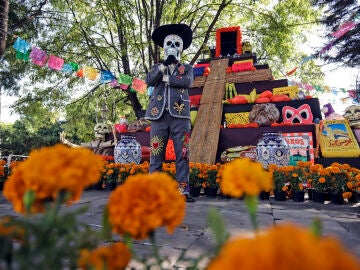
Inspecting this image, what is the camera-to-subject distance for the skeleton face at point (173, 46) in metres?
3.49

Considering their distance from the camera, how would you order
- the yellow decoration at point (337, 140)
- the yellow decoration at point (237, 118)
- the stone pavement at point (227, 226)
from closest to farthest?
the stone pavement at point (227, 226) < the yellow decoration at point (337, 140) < the yellow decoration at point (237, 118)

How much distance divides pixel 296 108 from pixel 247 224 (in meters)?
4.67

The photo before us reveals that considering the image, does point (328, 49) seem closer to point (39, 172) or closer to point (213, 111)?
point (213, 111)

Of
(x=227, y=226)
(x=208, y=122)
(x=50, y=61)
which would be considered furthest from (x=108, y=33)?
(x=227, y=226)

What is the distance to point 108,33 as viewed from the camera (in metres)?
11.5

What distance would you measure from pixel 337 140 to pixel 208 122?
2.44m

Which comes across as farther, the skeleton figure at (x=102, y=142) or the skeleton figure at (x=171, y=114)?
the skeleton figure at (x=102, y=142)

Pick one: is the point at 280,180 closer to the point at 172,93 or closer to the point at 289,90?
the point at 172,93

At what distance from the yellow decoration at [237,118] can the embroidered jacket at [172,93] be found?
320 cm

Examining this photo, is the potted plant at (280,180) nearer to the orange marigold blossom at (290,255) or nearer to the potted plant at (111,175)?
the potted plant at (111,175)

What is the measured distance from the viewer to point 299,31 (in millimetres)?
11453

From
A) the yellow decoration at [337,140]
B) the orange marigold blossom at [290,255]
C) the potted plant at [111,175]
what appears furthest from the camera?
the yellow decoration at [337,140]

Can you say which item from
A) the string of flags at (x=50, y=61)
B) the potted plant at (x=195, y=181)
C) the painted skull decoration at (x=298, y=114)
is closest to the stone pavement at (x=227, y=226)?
the potted plant at (x=195, y=181)

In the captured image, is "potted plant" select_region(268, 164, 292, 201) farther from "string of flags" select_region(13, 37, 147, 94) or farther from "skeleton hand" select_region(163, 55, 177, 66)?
"string of flags" select_region(13, 37, 147, 94)
